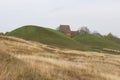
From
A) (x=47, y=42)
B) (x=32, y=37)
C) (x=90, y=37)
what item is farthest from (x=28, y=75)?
(x=90, y=37)

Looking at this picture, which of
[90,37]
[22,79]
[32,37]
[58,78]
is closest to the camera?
[22,79]

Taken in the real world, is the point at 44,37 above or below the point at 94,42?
above

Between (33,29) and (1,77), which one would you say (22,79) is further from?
(33,29)

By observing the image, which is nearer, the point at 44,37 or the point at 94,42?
the point at 44,37

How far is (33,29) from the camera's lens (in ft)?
276

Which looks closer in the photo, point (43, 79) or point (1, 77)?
point (1, 77)

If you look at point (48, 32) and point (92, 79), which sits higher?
point (48, 32)

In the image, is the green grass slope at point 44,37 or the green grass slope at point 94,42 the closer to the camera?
the green grass slope at point 44,37

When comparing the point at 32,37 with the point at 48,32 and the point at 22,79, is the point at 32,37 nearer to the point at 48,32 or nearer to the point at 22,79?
the point at 48,32

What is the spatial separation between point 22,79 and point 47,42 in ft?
210

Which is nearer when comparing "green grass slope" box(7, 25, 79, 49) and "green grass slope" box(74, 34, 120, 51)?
"green grass slope" box(7, 25, 79, 49)

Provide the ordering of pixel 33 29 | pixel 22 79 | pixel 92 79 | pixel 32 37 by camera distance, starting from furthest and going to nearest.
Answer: pixel 33 29 < pixel 32 37 < pixel 92 79 < pixel 22 79

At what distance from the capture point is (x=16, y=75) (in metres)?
10.3

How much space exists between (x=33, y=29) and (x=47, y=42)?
446 inches
